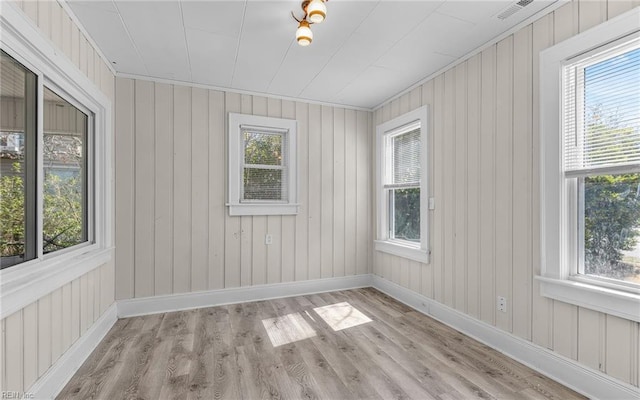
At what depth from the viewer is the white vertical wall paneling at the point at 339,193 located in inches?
165

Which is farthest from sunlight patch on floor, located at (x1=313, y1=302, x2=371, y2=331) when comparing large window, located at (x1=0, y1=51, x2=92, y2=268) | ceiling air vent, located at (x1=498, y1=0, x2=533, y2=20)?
ceiling air vent, located at (x1=498, y1=0, x2=533, y2=20)

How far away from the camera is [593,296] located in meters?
1.85

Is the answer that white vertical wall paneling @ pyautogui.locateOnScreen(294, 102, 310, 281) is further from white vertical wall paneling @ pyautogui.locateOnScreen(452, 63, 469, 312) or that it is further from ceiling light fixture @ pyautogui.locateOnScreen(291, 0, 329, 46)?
white vertical wall paneling @ pyautogui.locateOnScreen(452, 63, 469, 312)

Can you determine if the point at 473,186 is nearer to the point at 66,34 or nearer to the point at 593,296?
the point at 593,296

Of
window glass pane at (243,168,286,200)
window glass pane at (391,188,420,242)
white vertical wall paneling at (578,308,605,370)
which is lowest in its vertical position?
white vertical wall paneling at (578,308,605,370)

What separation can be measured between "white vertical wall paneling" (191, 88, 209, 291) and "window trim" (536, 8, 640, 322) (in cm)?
324

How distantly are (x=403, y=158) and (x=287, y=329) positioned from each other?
2.46 m

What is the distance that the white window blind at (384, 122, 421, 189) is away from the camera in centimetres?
358

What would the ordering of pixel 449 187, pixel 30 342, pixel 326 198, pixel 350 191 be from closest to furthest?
pixel 30 342
pixel 449 187
pixel 326 198
pixel 350 191

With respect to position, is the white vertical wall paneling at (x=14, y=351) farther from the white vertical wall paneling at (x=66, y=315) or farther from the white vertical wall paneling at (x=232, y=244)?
the white vertical wall paneling at (x=232, y=244)

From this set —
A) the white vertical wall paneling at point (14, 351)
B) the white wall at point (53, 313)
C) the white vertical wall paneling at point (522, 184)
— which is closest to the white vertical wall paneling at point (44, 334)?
the white wall at point (53, 313)

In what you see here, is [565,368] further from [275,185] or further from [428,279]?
[275,185]

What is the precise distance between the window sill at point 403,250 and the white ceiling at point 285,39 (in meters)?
1.93

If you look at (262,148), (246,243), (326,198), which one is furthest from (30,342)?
(326,198)
